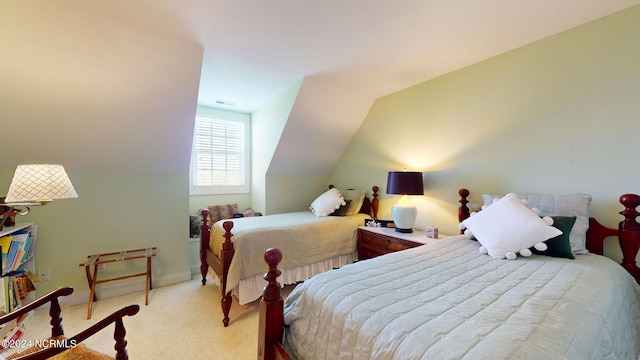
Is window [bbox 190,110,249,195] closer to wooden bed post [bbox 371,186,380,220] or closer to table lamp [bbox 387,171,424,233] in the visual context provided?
wooden bed post [bbox 371,186,380,220]

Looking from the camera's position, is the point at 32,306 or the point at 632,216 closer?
the point at 32,306

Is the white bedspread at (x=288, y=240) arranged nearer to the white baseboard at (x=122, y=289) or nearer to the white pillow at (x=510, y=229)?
the white baseboard at (x=122, y=289)

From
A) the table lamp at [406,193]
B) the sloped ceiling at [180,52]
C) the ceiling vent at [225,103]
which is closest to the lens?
the sloped ceiling at [180,52]

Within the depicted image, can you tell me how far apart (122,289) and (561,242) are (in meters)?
3.91

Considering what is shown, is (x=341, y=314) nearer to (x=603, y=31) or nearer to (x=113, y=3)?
(x=113, y=3)

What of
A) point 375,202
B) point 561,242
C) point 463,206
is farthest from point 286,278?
point 561,242

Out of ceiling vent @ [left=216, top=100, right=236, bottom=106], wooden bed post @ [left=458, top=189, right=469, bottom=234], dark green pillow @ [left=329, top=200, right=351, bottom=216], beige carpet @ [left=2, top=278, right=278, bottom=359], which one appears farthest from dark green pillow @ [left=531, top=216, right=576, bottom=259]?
ceiling vent @ [left=216, top=100, right=236, bottom=106]

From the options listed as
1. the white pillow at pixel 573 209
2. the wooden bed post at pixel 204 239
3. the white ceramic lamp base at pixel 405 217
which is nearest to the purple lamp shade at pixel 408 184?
the white ceramic lamp base at pixel 405 217

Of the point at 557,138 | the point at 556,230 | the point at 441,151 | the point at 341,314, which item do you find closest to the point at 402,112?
the point at 441,151

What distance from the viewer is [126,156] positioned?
8.49 ft

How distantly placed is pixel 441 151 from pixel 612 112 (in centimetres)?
119

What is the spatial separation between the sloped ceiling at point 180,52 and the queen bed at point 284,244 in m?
1.22

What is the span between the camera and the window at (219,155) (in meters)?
3.68

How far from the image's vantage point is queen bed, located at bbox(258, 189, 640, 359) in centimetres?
77
